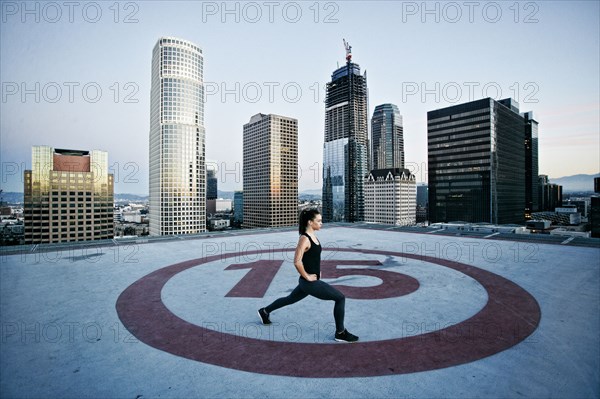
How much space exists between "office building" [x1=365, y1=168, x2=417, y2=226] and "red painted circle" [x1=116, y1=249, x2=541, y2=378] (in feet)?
608

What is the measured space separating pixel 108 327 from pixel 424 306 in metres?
7.18

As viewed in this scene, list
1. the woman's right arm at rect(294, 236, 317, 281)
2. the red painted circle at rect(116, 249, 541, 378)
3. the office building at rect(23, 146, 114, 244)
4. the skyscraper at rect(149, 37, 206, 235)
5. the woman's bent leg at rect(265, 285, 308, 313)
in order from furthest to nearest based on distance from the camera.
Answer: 1. the skyscraper at rect(149, 37, 206, 235)
2. the office building at rect(23, 146, 114, 244)
3. the woman's bent leg at rect(265, 285, 308, 313)
4. the woman's right arm at rect(294, 236, 317, 281)
5. the red painted circle at rect(116, 249, 541, 378)

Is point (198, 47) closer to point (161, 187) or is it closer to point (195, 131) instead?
point (195, 131)

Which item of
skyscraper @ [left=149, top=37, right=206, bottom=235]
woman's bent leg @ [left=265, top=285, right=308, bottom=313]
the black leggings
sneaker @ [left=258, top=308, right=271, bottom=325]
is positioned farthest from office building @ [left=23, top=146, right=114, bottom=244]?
the black leggings

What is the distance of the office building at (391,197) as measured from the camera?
183750 mm

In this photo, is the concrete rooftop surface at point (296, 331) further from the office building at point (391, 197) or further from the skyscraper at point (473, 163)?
the office building at point (391, 197)

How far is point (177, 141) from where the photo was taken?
5694 inches

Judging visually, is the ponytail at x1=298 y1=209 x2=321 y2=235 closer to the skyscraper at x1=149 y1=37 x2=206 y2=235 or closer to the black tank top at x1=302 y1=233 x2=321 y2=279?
the black tank top at x1=302 y1=233 x2=321 y2=279

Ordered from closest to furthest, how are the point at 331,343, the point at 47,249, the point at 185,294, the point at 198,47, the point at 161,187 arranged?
the point at 331,343 → the point at 185,294 → the point at 47,249 → the point at 161,187 → the point at 198,47

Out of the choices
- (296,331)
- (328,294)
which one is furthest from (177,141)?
(328,294)

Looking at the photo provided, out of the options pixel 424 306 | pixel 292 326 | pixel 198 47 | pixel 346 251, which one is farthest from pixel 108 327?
pixel 198 47

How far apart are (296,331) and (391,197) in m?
190

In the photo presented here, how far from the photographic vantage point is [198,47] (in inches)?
5945

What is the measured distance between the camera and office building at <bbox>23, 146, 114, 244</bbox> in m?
108
